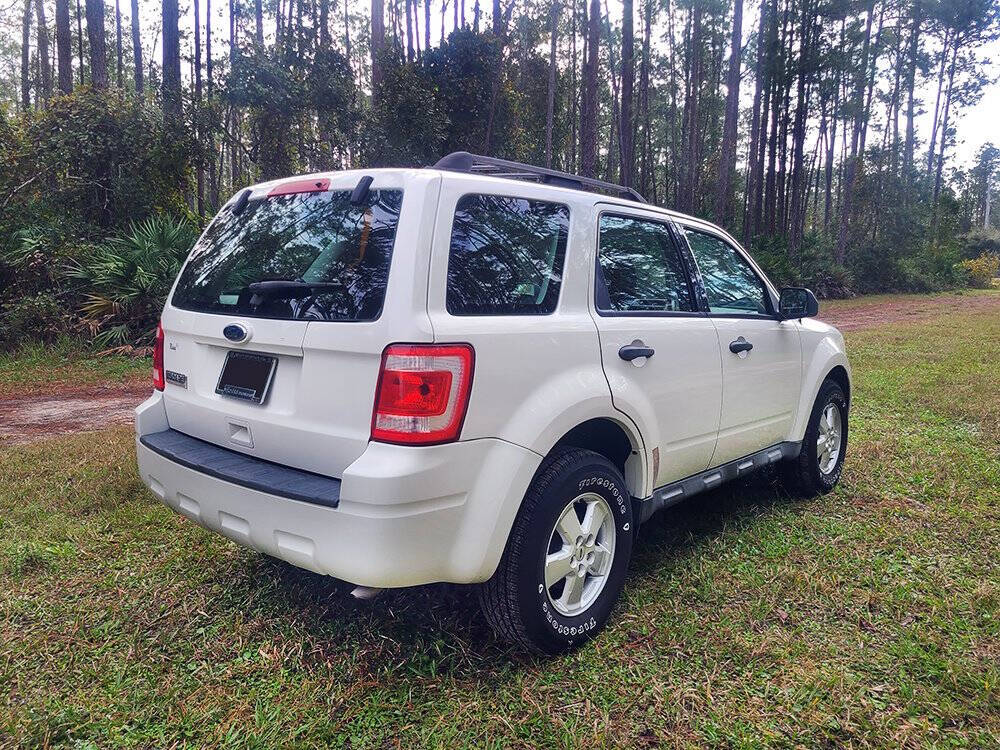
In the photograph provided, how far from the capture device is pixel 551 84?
77.8ft

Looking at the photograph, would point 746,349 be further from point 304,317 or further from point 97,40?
point 97,40

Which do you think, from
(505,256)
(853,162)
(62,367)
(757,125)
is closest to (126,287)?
(62,367)

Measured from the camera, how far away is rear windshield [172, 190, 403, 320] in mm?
2361

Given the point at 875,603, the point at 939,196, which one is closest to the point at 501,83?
the point at 875,603

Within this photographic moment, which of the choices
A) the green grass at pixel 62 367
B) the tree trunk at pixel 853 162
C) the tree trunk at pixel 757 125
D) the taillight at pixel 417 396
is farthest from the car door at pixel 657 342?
the tree trunk at pixel 853 162

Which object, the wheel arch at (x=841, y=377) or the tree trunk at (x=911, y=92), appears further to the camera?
the tree trunk at (x=911, y=92)

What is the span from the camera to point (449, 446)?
7.25ft

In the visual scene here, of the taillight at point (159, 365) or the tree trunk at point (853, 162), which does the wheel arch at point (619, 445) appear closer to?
the taillight at point (159, 365)

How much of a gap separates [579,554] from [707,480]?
3.44 ft

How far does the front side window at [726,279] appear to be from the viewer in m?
3.66

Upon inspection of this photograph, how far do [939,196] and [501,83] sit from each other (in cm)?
3089

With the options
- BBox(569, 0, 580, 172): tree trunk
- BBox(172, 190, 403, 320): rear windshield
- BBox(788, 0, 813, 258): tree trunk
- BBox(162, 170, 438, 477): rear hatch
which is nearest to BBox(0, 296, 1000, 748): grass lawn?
BBox(162, 170, 438, 477): rear hatch

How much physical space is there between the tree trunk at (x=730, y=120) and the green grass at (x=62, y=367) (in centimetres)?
1820

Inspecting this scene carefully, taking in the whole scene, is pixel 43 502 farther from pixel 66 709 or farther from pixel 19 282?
pixel 19 282
